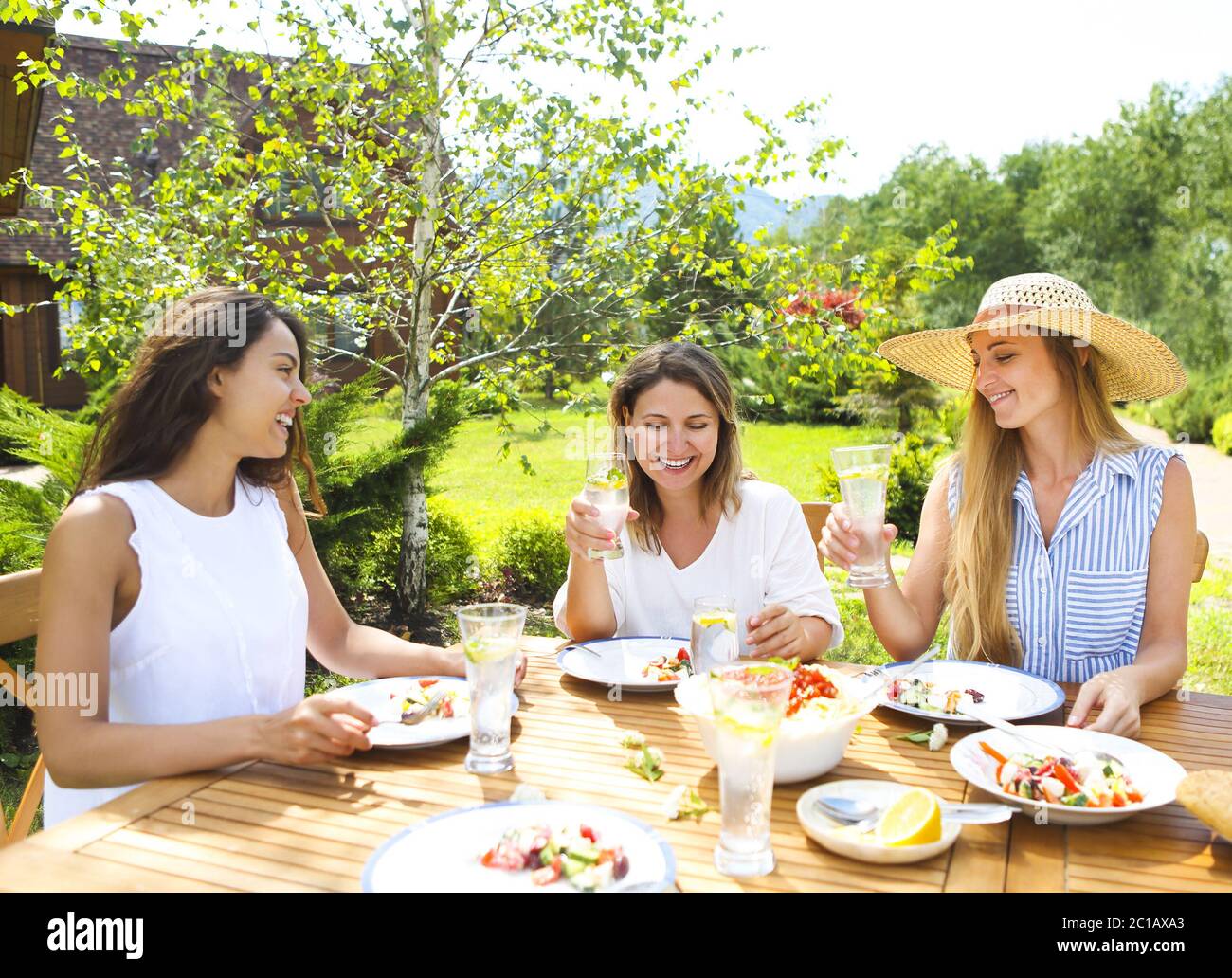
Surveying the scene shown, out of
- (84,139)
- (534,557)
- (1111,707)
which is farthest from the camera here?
(84,139)

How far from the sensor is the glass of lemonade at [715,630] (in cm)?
194

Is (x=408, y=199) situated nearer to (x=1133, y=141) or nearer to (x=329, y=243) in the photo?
(x=329, y=243)

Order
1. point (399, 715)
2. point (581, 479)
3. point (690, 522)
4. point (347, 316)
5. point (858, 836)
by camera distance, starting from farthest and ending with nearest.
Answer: point (581, 479) → point (347, 316) → point (690, 522) → point (399, 715) → point (858, 836)

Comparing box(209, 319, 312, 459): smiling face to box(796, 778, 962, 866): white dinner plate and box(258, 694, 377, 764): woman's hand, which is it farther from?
box(796, 778, 962, 866): white dinner plate

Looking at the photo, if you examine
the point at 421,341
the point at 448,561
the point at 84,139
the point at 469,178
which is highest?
A: the point at 84,139

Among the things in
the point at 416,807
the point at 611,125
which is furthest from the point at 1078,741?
the point at 611,125

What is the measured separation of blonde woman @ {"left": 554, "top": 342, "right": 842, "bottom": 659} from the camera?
2834mm

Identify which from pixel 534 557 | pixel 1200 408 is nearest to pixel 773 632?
pixel 534 557

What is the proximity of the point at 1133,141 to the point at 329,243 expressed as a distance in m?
34.7

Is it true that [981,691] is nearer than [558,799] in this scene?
No

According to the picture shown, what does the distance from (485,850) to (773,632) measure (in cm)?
111

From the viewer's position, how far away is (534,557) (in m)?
7.14

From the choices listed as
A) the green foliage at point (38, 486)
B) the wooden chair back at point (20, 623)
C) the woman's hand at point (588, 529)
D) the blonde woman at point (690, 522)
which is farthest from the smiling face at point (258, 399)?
the green foliage at point (38, 486)

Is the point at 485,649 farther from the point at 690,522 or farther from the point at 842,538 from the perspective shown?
the point at 690,522
